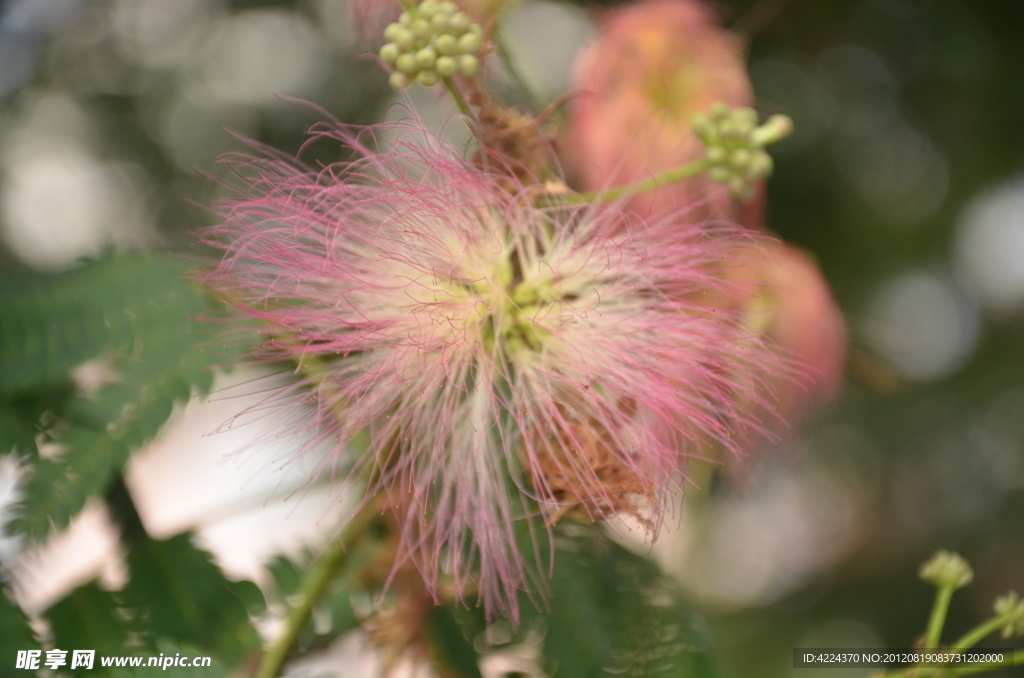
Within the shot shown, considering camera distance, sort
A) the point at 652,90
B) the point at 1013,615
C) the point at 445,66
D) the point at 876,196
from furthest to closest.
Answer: the point at 876,196
the point at 652,90
the point at 1013,615
the point at 445,66

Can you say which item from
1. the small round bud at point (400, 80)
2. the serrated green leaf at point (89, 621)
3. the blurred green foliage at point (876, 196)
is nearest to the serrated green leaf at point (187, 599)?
the serrated green leaf at point (89, 621)

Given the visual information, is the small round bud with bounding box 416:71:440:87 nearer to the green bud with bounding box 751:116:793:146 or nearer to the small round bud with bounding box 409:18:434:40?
the small round bud with bounding box 409:18:434:40

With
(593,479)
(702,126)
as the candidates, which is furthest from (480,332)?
(702,126)

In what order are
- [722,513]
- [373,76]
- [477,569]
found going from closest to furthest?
[477,569] → [373,76] → [722,513]

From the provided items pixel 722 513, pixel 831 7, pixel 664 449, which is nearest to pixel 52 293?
Result: pixel 664 449

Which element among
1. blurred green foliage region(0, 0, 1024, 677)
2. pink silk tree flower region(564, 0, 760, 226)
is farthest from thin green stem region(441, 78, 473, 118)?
blurred green foliage region(0, 0, 1024, 677)

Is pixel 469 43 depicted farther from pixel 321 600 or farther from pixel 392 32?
pixel 321 600

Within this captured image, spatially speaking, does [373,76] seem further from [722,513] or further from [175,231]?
[722,513]
